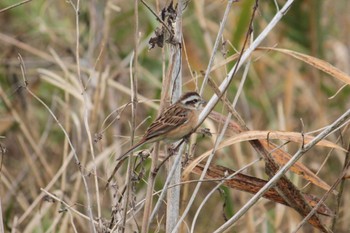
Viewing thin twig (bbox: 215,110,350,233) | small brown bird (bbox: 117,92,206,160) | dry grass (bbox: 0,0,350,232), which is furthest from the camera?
dry grass (bbox: 0,0,350,232)

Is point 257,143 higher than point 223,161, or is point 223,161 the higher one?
point 257,143

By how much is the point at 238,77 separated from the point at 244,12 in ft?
2.66

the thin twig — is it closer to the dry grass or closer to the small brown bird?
the small brown bird

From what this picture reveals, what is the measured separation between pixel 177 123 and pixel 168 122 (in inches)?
1.5

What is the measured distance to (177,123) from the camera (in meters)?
3.09

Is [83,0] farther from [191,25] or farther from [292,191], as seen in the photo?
[292,191]

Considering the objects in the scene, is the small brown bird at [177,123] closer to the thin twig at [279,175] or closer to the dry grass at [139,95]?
the thin twig at [279,175]

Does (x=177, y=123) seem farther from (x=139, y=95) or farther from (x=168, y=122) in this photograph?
(x=139, y=95)

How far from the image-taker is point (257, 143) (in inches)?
117

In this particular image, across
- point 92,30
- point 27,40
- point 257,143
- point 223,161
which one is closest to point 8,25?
point 27,40


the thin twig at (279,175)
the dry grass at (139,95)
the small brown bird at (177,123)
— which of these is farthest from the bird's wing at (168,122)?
the dry grass at (139,95)

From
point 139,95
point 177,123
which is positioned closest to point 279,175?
point 177,123

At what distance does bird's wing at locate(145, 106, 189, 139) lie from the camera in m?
3.05

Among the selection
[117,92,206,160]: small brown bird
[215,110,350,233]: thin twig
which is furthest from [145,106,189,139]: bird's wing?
[215,110,350,233]: thin twig
